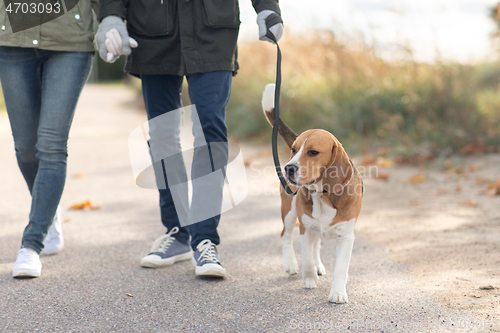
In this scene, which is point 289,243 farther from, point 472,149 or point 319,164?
point 472,149

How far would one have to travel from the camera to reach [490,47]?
7043mm

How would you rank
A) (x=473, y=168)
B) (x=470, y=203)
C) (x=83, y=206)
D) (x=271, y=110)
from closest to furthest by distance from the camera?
(x=271, y=110), (x=470, y=203), (x=83, y=206), (x=473, y=168)

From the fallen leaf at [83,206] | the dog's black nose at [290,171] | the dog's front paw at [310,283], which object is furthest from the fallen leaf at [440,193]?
the fallen leaf at [83,206]

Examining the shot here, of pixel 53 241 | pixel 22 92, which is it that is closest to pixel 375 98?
pixel 53 241

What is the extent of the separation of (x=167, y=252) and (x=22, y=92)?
119cm

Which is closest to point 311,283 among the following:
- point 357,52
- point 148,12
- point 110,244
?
point 110,244

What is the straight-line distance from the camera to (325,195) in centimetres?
228

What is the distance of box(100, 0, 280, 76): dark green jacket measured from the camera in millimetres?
2521

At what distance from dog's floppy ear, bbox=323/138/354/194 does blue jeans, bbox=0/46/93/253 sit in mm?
1444

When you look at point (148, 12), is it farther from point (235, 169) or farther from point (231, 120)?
point (231, 120)

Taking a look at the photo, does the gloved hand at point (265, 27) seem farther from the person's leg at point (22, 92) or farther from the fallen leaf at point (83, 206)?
the fallen leaf at point (83, 206)

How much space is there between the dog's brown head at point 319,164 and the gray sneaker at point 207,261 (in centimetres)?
A: 69

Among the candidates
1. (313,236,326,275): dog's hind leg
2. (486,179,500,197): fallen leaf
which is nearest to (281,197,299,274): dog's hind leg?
(313,236,326,275): dog's hind leg

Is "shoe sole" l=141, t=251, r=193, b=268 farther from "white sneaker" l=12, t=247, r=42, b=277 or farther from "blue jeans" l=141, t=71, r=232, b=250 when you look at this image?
"white sneaker" l=12, t=247, r=42, b=277
